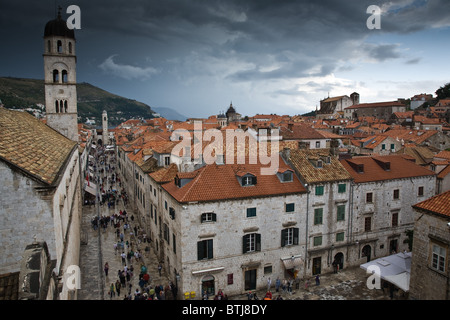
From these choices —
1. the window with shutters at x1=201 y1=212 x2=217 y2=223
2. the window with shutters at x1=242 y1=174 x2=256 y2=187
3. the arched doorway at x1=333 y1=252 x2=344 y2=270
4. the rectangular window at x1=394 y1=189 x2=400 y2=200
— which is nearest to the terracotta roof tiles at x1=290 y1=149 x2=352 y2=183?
→ the window with shutters at x1=242 y1=174 x2=256 y2=187

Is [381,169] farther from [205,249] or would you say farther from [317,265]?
[205,249]

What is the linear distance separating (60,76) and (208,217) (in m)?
29.5

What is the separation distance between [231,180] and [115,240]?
17.6 meters

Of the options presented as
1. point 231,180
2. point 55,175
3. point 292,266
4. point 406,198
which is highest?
point 55,175

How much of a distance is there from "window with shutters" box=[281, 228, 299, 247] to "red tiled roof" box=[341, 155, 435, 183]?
8097mm

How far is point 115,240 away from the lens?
3534 centimetres

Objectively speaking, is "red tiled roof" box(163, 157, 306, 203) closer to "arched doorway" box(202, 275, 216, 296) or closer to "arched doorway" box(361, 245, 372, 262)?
"arched doorway" box(202, 275, 216, 296)

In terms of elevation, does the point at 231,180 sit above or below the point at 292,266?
above

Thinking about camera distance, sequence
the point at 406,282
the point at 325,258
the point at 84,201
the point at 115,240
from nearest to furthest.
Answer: the point at 406,282
the point at 325,258
the point at 115,240
the point at 84,201

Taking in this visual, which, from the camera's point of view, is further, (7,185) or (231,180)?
(231,180)

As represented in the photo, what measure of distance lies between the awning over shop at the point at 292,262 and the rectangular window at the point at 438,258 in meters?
10.5

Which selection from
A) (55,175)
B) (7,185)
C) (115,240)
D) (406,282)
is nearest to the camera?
(7,185)
